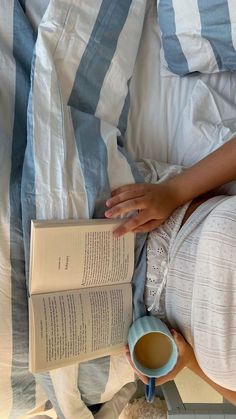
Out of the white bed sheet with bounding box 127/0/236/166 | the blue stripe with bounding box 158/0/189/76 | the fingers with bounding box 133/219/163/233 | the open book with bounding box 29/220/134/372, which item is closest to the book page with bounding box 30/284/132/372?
the open book with bounding box 29/220/134/372

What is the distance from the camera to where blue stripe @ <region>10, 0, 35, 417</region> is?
2.57ft

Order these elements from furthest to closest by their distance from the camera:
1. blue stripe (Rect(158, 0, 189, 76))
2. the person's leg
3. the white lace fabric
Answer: blue stripe (Rect(158, 0, 189, 76)), the white lace fabric, the person's leg

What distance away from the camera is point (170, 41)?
0.97 metres

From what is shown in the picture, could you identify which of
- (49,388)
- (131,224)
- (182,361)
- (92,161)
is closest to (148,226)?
(131,224)

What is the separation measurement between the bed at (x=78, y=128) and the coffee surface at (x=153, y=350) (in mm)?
52

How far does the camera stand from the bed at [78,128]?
0.78 metres

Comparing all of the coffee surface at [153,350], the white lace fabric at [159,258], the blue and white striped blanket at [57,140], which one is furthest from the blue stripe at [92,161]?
the coffee surface at [153,350]

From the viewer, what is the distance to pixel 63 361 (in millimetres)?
792

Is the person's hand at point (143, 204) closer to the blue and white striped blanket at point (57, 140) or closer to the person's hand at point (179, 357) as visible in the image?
the blue and white striped blanket at point (57, 140)

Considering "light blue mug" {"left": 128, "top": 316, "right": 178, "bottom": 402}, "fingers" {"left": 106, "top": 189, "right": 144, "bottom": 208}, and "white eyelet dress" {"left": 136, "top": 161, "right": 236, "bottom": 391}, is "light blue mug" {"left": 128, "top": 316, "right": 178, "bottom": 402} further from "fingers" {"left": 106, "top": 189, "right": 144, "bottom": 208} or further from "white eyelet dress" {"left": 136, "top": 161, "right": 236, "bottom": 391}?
"fingers" {"left": 106, "top": 189, "right": 144, "bottom": 208}

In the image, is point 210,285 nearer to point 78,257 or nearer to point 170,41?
point 78,257

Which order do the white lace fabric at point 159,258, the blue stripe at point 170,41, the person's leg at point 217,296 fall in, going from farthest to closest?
1. the blue stripe at point 170,41
2. the white lace fabric at point 159,258
3. the person's leg at point 217,296

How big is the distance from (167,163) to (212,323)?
Result: 1.16 feet

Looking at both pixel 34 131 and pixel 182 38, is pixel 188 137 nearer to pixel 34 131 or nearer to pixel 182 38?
pixel 182 38
